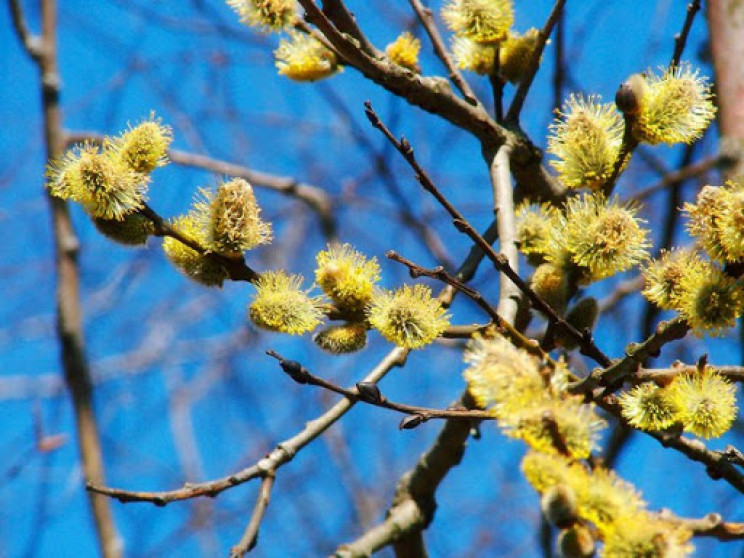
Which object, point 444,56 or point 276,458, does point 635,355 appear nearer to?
point 276,458

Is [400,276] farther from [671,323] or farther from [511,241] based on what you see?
[671,323]

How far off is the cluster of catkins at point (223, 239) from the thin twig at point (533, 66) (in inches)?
28.9

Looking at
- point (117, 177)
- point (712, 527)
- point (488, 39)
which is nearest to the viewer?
point (712, 527)

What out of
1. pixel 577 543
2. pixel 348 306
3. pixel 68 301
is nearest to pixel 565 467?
pixel 577 543

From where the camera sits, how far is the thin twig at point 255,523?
143cm

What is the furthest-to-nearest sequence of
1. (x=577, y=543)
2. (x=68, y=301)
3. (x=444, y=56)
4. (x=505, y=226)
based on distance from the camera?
(x=68, y=301) < (x=444, y=56) < (x=505, y=226) < (x=577, y=543)

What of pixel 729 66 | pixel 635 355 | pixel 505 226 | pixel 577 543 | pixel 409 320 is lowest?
pixel 577 543

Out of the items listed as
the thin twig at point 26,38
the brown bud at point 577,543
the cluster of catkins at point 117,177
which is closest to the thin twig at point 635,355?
the brown bud at point 577,543

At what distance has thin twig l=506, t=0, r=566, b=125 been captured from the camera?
1938mm

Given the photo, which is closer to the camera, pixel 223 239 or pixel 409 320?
pixel 409 320

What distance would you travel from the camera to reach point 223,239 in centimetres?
157

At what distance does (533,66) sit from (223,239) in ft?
3.00

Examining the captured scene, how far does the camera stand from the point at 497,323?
1.40m

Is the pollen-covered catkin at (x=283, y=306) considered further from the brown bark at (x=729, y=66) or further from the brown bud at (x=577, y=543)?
the brown bark at (x=729, y=66)
